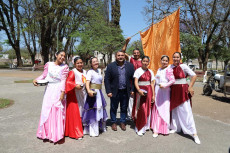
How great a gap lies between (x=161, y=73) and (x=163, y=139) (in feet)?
4.78

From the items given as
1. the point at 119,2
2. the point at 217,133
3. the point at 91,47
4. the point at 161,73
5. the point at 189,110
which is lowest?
the point at 217,133

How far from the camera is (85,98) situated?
431 cm

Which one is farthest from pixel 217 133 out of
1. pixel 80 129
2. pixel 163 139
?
pixel 80 129

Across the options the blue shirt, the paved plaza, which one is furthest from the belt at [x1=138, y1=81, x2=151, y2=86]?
the paved plaza

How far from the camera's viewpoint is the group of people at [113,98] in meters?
3.79

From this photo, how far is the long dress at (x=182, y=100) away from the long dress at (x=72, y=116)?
211cm

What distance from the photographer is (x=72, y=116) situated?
394 centimetres

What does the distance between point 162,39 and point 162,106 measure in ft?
8.23

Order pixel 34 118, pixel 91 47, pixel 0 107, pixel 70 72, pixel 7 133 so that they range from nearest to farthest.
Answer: pixel 70 72 < pixel 7 133 < pixel 34 118 < pixel 0 107 < pixel 91 47

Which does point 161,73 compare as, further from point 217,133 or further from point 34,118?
point 34,118

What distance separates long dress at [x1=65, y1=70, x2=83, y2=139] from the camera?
393cm

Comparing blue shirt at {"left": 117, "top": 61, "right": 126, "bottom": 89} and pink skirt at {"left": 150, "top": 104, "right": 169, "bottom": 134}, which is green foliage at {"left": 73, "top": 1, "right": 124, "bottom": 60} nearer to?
blue shirt at {"left": 117, "top": 61, "right": 126, "bottom": 89}

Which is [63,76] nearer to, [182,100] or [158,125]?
[158,125]

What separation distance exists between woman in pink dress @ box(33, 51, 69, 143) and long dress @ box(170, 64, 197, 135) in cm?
241
